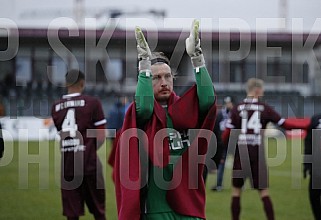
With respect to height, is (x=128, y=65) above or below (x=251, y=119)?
above

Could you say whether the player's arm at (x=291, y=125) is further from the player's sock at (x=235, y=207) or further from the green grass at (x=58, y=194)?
the green grass at (x=58, y=194)

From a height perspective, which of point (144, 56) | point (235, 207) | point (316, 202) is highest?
point (144, 56)

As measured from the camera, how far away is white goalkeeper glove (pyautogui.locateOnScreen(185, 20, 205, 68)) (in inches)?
188

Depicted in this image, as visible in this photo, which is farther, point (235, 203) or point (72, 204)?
point (235, 203)

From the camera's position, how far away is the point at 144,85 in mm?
4961

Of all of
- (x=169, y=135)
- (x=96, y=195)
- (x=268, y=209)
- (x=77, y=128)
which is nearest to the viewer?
(x=169, y=135)

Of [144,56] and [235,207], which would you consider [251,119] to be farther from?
[144,56]

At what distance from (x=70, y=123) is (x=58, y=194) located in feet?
20.9

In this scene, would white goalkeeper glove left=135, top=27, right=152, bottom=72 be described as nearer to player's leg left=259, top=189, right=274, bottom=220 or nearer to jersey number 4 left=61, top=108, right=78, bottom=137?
jersey number 4 left=61, top=108, right=78, bottom=137

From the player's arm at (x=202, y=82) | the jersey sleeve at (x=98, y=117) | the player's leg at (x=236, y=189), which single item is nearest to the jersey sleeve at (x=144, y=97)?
the player's arm at (x=202, y=82)

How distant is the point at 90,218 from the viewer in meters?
11.6

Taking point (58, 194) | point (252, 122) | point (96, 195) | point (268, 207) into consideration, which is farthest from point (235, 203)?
point (58, 194)

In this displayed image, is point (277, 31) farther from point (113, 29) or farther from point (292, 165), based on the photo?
point (292, 165)

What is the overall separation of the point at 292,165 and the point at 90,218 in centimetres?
1254
